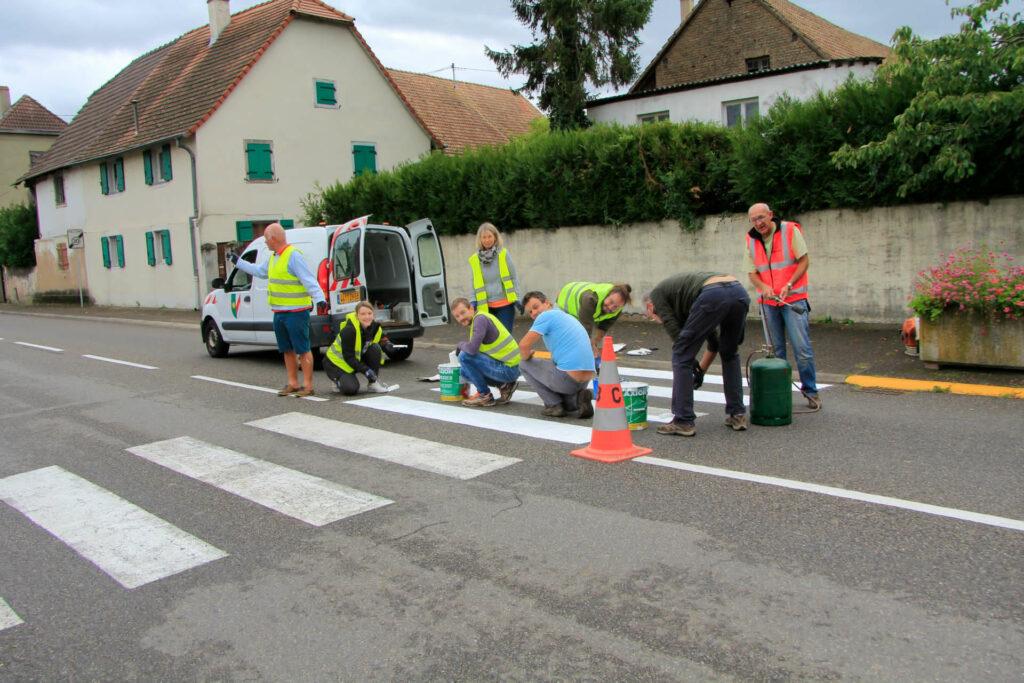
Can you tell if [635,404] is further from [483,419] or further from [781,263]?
[781,263]

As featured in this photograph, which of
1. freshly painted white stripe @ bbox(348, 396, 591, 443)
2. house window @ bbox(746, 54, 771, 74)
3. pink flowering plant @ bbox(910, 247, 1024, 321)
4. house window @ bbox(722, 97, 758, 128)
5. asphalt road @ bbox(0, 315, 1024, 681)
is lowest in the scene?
asphalt road @ bbox(0, 315, 1024, 681)

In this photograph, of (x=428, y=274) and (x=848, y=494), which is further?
(x=428, y=274)

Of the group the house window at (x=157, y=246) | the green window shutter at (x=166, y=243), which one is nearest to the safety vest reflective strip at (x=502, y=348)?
the green window shutter at (x=166, y=243)

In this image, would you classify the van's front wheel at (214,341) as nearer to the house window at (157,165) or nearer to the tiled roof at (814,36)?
the house window at (157,165)

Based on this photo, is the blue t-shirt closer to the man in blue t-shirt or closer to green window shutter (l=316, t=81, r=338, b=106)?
Answer: the man in blue t-shirt

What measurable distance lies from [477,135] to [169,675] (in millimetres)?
35770

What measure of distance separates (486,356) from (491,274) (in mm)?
1551

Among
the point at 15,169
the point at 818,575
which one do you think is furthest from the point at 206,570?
the point at 15,169

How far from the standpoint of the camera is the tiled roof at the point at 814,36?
2753 cm

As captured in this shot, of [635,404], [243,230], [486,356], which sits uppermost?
[243,230]

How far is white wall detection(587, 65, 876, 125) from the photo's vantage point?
67.3 ft

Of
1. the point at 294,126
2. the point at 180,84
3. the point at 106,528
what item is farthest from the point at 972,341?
the point at 180,84

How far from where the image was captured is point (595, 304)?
7953 mm

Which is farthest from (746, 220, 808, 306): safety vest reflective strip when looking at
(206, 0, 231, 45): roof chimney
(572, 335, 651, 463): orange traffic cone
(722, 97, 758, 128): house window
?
(206, 0, 231, 45): roof chimney
